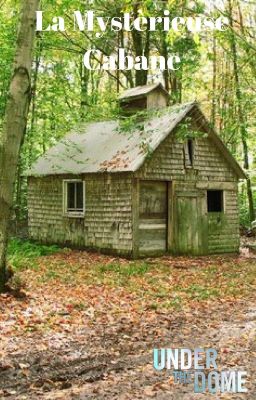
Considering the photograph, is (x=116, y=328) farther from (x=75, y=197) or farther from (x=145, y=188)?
(x=75, y=197)

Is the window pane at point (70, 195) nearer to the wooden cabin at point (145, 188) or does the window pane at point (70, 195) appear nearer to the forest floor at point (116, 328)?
the wooden cabin at point (145, 188)

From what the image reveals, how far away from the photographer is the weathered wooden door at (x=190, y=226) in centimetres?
1927

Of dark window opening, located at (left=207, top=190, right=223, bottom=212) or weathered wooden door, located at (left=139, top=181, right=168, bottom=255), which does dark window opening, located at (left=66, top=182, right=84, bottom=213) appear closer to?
weathered wooden door, located at (left=139, top=181, right=168, bottom=255)

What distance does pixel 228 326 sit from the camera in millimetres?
9094

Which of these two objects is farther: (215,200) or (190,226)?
(215,200)

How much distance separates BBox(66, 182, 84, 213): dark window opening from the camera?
2086 centimetres

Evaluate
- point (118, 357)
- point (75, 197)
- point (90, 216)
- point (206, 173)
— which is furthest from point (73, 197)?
point (118, 357)

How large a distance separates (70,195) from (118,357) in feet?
48.0

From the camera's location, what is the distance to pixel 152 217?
18750 millimetres

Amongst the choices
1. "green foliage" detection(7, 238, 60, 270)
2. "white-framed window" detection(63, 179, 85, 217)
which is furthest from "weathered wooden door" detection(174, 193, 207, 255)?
"green foliage" detection(7, 238, 60, 270)

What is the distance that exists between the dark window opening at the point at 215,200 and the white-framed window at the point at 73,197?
5115 mm

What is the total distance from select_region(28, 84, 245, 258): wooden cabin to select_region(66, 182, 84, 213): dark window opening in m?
0.04

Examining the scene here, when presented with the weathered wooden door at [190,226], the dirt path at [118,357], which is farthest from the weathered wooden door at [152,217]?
the dirt path at [118,357]

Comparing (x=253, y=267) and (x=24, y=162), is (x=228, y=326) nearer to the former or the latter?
(x=253, y=267)
